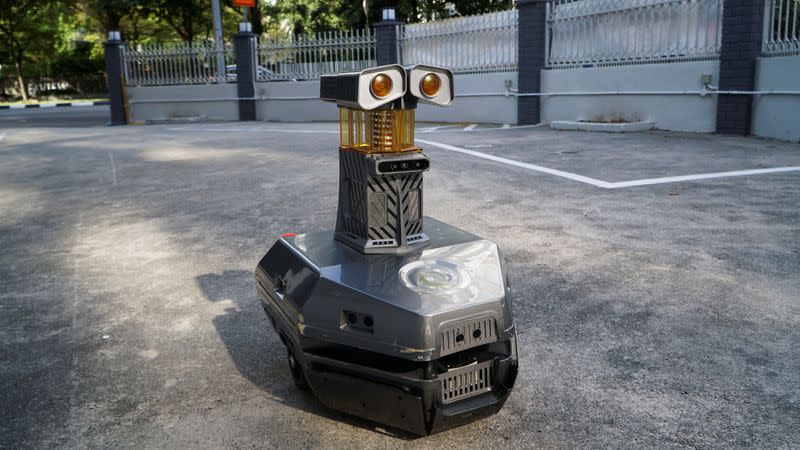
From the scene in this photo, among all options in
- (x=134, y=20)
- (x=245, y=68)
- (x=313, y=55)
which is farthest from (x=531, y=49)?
(x=134, y=20)

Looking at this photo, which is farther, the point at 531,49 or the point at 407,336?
the point at 531,49

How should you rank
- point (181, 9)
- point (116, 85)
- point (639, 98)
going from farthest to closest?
point (181, 9) → point (116, 85) → point (639, 98)

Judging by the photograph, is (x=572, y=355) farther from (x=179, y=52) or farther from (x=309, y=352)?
(x=179, y=52)

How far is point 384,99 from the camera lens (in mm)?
2238

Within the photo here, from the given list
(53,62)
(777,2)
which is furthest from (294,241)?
(53,62)

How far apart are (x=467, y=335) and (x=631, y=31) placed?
1124 centimetres

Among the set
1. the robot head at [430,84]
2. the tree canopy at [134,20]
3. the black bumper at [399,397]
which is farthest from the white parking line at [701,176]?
the tree canopy at [134,20]

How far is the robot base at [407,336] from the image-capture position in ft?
6.37

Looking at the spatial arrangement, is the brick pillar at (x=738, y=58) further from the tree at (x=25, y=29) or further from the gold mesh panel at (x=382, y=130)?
the tree at (x=25, y=29)

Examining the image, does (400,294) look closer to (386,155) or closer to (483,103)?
(386,155)

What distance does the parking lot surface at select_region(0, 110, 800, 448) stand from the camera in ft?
7.41

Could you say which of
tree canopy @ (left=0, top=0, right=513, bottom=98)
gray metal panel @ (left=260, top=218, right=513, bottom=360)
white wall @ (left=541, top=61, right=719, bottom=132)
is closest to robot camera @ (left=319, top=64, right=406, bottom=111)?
gray metal panel @ (left=260, top=218, right=513, bottom=360)

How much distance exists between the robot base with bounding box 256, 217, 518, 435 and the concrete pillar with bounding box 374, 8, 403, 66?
14.1m

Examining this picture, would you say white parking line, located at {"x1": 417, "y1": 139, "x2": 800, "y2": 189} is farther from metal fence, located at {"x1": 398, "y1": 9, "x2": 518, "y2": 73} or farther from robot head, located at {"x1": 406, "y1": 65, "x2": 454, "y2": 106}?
metal fence, located at {"x1": 398, "y1": 9, "x2": 518, "y2": 73}
